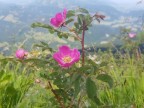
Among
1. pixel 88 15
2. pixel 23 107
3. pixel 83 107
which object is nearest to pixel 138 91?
pixel 83 107

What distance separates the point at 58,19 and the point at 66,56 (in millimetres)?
238

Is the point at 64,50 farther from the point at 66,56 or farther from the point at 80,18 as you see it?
the point at 80,18

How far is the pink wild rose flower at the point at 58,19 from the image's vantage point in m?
2.25

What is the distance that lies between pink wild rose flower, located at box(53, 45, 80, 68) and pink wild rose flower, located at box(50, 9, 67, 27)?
0.46 feet

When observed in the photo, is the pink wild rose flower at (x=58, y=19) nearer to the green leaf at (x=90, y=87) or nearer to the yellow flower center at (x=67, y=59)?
the yellow flower center at (x=67, y=59)

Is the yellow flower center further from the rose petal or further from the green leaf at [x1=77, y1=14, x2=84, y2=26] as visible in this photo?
the green leaf at [x1=77, y1=14, x2=84, y2=26]

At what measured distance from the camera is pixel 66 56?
2.19 m

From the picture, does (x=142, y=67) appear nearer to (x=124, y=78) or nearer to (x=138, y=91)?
(x=124, y=78)

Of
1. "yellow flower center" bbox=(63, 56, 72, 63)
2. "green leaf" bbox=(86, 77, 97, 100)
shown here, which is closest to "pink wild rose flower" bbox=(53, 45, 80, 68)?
"yellow flower center" bbox=(63, 56, 72, 63)

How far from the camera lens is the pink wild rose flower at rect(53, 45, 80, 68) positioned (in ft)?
6.84

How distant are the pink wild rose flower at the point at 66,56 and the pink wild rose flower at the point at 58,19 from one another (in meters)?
0.14

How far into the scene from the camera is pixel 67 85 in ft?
7.34

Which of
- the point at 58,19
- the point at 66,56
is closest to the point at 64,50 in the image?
the point at 66,56

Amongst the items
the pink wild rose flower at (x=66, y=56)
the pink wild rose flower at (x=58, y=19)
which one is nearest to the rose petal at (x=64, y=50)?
the pink wild rose flower at (x=66, y=56)
